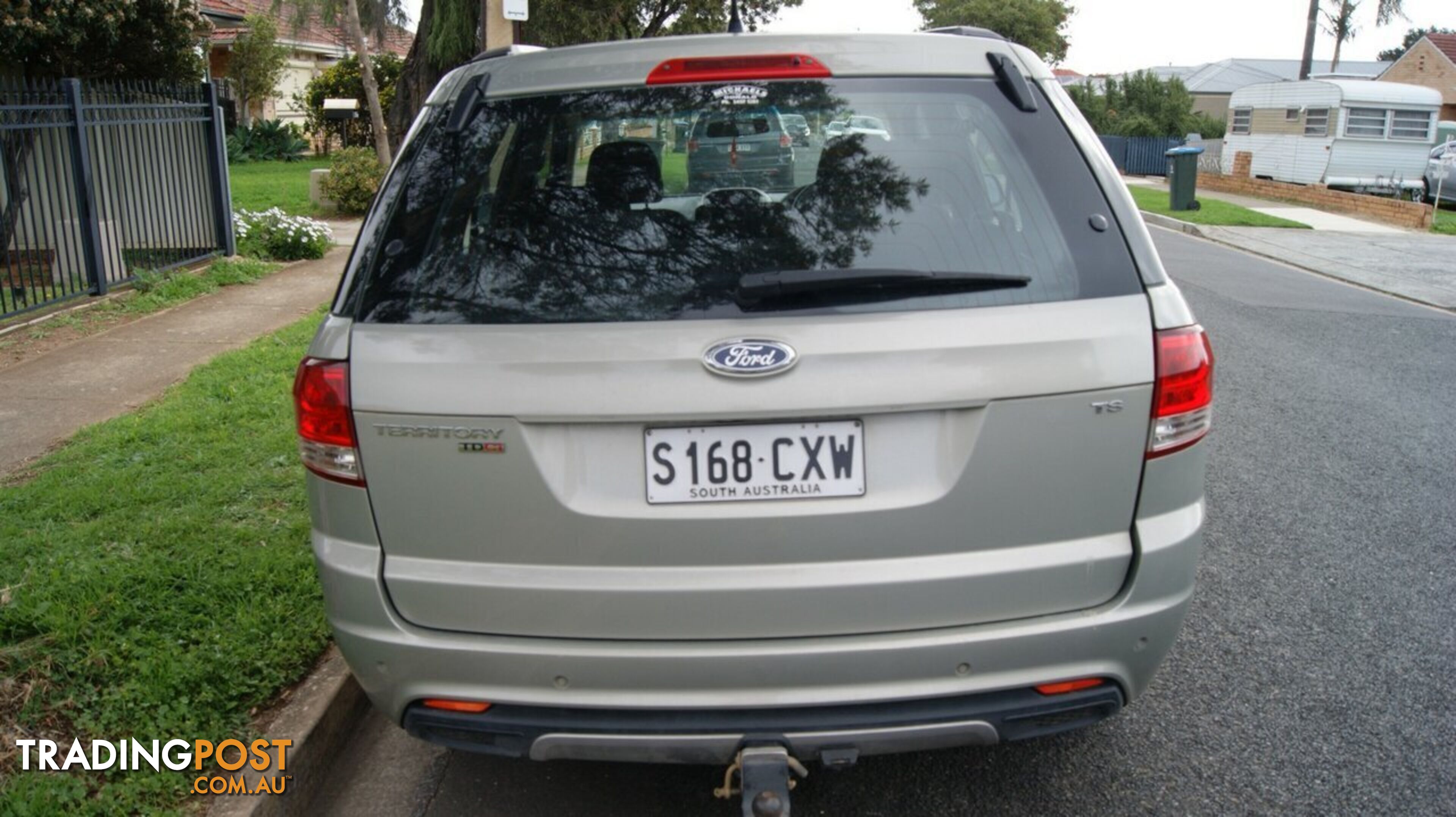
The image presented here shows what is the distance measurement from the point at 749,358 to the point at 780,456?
205mm

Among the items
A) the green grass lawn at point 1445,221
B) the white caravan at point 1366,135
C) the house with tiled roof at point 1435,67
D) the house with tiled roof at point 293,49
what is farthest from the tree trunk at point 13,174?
the house with tiled roof at point 1435,67

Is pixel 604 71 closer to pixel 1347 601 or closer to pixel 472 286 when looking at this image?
pixel 472 286

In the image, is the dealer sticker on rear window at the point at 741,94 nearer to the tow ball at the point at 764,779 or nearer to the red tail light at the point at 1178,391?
the red tail light at the point at 1178,391

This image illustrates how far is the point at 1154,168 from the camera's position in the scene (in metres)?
37.4

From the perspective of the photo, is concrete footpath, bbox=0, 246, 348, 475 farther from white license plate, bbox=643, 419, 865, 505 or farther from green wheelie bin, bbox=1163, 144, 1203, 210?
green wheelie bin, bbox=1163, 144, 1203, 210

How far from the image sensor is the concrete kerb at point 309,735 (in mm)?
2912

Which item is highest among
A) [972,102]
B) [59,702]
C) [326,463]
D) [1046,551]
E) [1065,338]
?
[972,102]

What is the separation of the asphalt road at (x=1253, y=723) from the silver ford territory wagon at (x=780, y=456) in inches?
25.8

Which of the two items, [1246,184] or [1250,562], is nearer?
[1250,562]

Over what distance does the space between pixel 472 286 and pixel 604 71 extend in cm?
60

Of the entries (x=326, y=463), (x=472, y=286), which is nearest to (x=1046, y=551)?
(x=472, y=286)

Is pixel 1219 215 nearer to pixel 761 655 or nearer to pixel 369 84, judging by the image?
pixel 369 84

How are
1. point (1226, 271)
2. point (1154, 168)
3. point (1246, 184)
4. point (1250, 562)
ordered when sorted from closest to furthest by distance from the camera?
point (1250, 562) → point (1226, 271) → point (1246, 184) → point (1154, 168)

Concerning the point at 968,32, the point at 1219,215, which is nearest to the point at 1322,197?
the point at 1219,215
